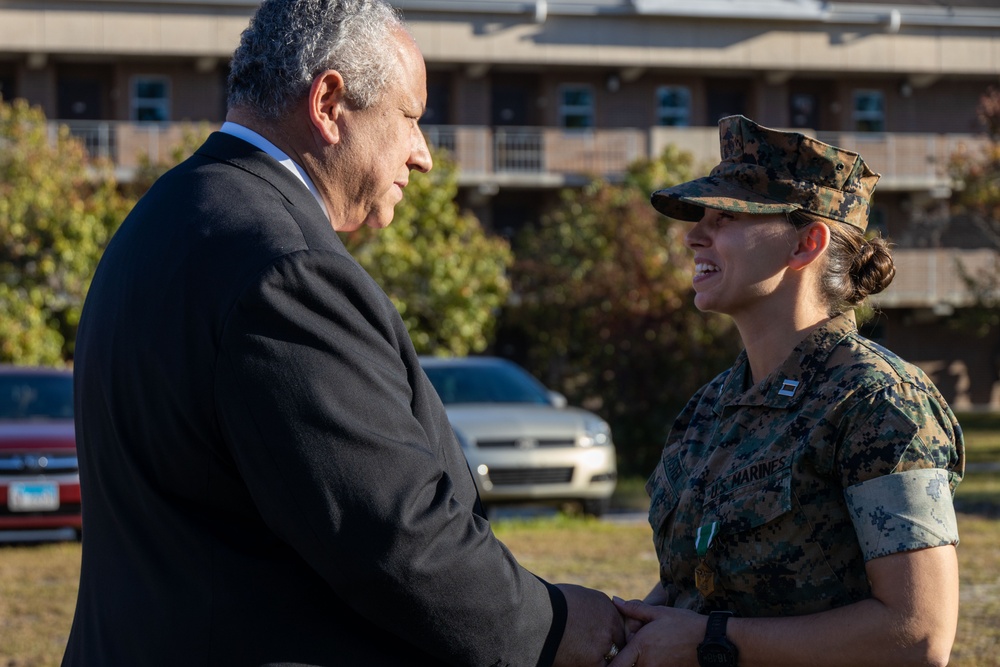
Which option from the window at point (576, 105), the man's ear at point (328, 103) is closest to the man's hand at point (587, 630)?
the man's ear at point (328, 103)

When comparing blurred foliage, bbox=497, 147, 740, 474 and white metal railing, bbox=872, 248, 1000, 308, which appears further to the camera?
white metal railing, bbox=872, 248, 1000, 308

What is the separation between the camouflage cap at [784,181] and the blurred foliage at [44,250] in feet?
52.1

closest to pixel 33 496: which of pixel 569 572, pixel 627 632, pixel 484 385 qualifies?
pixel 484 385

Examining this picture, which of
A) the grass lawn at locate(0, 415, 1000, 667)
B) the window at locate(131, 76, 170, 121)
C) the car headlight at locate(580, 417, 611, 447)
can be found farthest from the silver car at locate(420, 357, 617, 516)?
the window at locate(131, 76, 170, 121)

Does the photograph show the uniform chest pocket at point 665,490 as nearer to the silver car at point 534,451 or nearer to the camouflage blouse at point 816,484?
the camouflage blouse at point 816,484

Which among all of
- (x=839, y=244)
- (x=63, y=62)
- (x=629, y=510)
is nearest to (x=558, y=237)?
(x=629, y=510)

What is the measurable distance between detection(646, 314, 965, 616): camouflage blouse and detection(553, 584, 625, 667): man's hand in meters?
0.25

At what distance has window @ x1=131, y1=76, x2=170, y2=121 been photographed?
95.2ft

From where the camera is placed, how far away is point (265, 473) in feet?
7.11

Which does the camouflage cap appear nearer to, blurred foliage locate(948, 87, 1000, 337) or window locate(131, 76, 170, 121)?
blurred foliage locate(948, 87, 1000, 337)

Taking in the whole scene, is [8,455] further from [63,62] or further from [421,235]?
[63,62]

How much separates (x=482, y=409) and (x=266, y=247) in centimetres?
1044

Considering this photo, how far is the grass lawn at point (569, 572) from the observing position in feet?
22.8

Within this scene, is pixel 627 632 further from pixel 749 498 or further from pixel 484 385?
pixel 484 385
